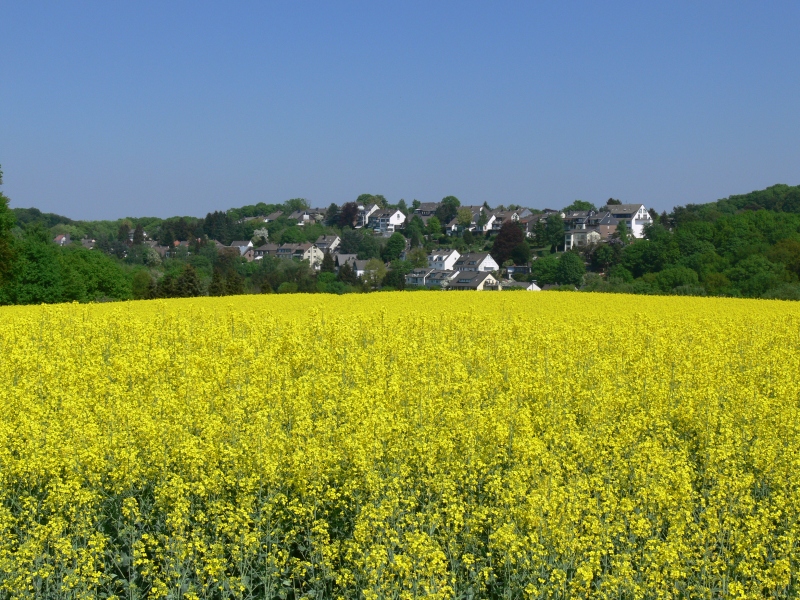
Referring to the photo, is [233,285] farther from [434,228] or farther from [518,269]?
[434,228]

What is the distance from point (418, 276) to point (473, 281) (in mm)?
18867

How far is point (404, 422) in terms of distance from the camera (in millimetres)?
10016

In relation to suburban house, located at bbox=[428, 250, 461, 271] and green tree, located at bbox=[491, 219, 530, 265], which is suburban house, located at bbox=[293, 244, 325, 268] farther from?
green tree, located at bbox=[491, 219, 530, 265]

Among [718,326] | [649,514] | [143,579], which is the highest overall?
[718,326]

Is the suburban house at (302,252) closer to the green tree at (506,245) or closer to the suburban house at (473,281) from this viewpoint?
the green tree at (506,245)

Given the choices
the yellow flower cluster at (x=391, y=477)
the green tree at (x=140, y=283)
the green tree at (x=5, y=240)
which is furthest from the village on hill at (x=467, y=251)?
the yellow flower cluster at (x=391, y=477)

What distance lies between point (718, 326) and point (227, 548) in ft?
61.3

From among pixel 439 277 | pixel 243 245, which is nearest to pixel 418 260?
pixel 439 277

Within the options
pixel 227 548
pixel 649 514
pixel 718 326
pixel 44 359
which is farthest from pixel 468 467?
pixel 718 326

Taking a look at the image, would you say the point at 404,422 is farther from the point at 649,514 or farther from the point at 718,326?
the point at 718,326

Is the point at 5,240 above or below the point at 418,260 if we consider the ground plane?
below

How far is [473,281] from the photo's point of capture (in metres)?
A: 97.6

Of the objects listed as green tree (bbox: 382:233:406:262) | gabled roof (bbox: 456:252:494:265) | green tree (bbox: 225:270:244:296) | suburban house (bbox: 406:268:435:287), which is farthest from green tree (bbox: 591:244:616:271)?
green tree (bbox: 225:270:244:296)

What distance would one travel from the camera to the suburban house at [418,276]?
374ft
